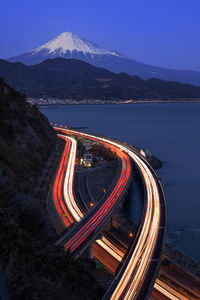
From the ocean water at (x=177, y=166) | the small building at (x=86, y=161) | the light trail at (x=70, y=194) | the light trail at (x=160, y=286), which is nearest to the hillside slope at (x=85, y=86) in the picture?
the ocean water at (x=177, y=166)


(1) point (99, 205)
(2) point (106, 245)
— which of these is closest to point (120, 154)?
(1) point (99, 205)

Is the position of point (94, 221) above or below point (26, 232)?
below

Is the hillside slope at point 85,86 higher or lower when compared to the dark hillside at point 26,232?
higher

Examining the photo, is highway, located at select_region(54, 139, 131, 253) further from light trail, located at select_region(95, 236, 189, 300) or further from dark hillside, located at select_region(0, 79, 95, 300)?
light trail, located at select_region(95, 236, 189, 300)

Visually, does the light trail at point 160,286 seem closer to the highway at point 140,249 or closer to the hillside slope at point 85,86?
the highway at point 140,249

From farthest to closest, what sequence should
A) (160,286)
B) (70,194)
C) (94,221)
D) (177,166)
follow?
(177,166)
(70,194)
(94,221)
(160,286)

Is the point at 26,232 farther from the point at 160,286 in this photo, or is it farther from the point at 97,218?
the point at 160,286

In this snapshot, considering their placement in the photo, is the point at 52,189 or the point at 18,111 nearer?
the point at 52,189

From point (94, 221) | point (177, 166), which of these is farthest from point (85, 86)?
point (94, 221)

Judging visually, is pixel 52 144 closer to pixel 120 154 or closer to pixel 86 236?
pixel 120 154
